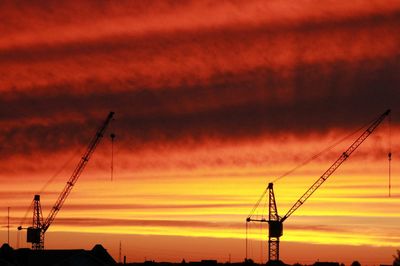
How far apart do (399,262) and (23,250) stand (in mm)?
89152

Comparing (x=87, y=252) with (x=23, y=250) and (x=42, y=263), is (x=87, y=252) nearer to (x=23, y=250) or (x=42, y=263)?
(x=42, y=263)

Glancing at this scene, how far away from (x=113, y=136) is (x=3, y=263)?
57414 mm

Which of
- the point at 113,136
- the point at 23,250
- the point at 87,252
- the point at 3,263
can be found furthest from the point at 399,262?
the point at 113,136

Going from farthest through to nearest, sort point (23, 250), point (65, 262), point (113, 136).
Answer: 1. point (113, 136)
2. point (23, 250)
3. point (65, 262)

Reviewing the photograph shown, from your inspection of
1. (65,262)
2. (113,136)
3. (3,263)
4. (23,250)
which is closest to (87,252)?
(65,262)

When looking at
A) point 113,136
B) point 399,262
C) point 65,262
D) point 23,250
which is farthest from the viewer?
point 113,136

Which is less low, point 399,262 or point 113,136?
point 113,136

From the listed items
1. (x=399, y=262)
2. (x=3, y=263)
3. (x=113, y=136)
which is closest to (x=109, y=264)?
(x=3, y=263)

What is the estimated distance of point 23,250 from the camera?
155m

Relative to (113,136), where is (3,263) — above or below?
below

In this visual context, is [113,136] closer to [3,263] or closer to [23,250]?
[23,250]

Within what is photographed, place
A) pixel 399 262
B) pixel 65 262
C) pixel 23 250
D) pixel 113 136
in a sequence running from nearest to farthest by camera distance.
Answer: pixel 399 262, pixel 65 262, pixel 23 250, pixel 113 136

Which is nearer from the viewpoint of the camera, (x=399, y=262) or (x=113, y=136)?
(x=399, y=262)

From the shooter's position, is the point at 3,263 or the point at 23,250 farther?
the point at 23,250
